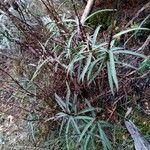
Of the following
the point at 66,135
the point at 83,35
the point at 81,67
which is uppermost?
the point at 83,35

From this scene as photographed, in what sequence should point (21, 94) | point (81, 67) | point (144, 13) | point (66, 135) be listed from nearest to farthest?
point (66, 135) → point (81, 67) → point (21, 94) → point (144, 13)

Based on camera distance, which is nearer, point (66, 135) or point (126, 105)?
point (66, 135)

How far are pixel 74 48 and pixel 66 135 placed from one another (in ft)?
1.95

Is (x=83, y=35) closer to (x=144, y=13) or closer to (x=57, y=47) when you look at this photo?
(x=57, y=47)

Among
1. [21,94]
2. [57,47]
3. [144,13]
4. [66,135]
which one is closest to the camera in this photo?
[66,135]

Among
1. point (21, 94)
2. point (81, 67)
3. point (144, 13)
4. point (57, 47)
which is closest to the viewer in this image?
point (81, 67)

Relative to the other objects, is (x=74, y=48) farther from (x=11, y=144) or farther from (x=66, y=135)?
(x=11, y=144)

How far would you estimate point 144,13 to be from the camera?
128 inches

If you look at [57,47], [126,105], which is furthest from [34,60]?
[126,105]

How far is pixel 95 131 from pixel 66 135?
19cm

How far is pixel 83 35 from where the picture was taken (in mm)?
2578

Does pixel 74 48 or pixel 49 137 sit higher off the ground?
pixel 74 48

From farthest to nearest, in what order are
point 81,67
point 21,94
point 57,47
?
point 21,94
point 57,47
point 81,67

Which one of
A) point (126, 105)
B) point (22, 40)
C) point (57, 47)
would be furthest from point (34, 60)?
point (126, 105)
